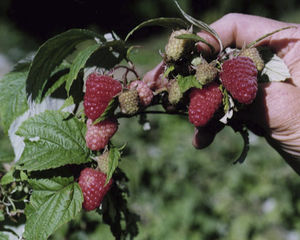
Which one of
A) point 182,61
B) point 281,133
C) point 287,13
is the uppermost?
point 182,61

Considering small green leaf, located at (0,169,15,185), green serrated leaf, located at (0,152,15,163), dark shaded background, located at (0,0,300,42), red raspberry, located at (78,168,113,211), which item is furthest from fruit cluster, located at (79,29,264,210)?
dark shaded background, located at (0,0,300,42)

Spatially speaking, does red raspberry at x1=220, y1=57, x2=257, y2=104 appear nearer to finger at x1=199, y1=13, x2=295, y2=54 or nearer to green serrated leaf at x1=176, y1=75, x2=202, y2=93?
green serrated leaf at x1=176, y1=75, x2=202, y2=93

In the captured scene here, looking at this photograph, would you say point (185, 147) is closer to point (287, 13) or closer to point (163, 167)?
point (163, 167)

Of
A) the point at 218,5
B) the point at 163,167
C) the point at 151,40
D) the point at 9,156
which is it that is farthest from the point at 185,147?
the point at 151,40

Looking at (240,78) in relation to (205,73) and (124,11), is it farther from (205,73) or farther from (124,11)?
(124,11)

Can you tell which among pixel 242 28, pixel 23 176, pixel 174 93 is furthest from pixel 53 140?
pixel 242 28
